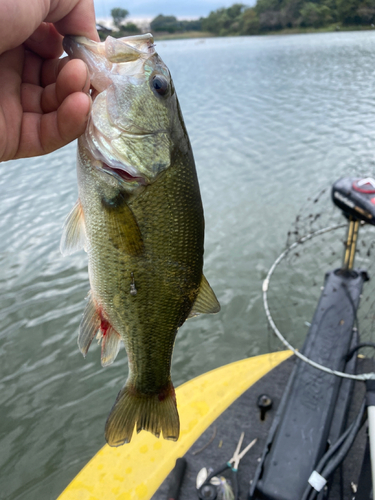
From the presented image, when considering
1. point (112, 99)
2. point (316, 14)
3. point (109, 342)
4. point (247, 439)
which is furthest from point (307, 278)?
point (316, 14)

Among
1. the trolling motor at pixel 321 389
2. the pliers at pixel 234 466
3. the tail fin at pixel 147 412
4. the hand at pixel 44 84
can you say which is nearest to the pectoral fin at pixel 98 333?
the tail fin at pixel 147 412

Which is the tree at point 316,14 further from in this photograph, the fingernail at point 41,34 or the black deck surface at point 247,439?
the fingernail at point 41,34

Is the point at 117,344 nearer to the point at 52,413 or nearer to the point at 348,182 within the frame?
the point at 348,182

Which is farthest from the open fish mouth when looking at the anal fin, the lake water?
the lake water

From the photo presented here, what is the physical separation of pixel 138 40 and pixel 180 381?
429 cm

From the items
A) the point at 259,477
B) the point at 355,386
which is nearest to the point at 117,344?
the point at 259,477

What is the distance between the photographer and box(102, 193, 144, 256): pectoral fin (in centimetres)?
136

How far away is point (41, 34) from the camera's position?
149 cm

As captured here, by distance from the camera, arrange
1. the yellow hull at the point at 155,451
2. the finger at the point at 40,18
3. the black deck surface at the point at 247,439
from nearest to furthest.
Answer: the finger at the point at 40,18 < the black deck surface at the point at 247,439 < the yellow hull at the point at 155,451

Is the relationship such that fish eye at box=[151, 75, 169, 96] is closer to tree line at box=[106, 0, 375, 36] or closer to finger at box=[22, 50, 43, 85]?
finger at box=[22, 50, 43, 85]

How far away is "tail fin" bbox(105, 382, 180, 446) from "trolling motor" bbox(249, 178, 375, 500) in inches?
51.2

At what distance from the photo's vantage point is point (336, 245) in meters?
6.80

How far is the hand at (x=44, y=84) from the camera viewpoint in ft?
4.01

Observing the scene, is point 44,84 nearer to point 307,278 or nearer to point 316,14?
point 307,278
